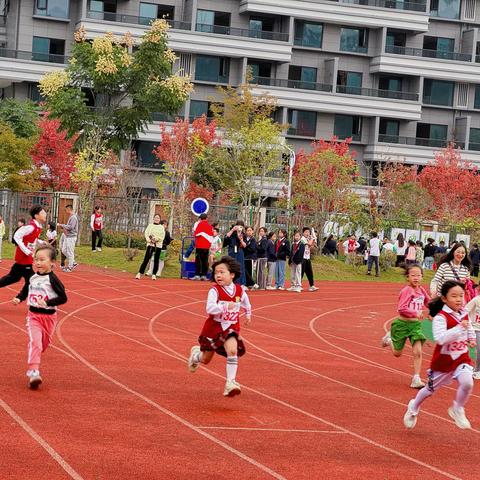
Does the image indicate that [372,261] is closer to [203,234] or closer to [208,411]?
[203,234]

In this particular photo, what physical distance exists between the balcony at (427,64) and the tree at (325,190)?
25.0 metres

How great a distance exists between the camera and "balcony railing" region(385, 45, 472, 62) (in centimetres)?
7319

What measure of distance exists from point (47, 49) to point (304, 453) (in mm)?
59861

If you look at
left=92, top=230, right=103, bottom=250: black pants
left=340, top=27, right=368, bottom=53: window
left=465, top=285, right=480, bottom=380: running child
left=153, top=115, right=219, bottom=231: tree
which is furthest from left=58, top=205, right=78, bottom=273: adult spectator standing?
left=340, top=27, right=368, bottom=53: window

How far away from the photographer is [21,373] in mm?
12602

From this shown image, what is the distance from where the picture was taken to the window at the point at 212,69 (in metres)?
69.1

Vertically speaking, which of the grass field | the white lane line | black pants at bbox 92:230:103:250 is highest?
black pants at bbox 92:230:103:250

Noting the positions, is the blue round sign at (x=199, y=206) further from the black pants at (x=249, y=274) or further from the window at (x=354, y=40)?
the window at (x=354, y=40)

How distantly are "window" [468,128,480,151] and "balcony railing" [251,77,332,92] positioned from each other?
1075 cm

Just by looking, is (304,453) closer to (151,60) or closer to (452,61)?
(151,60)

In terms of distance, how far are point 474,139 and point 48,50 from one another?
29495mm

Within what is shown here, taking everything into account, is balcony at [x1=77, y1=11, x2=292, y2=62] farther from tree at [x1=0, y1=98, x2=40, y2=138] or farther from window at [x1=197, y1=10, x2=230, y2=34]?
tree at [x1=0, y1=98, x2=40, y2=138]

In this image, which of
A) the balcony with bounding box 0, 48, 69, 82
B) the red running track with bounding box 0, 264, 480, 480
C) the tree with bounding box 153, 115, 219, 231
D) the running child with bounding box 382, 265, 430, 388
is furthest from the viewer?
the balcony with bounding box 0, 48, 69, 82

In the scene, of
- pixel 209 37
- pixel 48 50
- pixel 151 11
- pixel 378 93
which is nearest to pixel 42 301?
pixel 48 50
